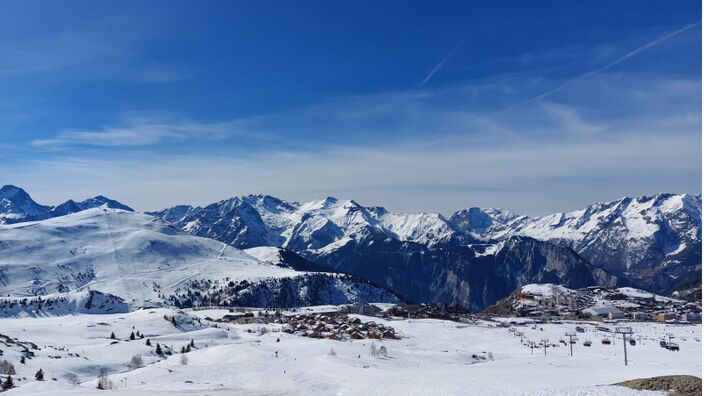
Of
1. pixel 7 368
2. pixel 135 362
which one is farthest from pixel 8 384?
pixel 135 362

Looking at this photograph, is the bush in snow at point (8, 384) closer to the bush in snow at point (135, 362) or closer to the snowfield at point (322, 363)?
the snowfield at point (322, 363)

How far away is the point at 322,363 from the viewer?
101938 millimetres

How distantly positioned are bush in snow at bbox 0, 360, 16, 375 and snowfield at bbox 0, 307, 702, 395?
163 centimetres

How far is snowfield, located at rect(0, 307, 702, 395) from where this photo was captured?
209 feet

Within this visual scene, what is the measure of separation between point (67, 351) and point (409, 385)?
8909cm

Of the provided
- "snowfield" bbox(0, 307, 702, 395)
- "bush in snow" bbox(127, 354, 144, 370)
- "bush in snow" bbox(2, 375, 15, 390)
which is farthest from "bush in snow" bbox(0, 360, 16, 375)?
"bush in snow" bbox(127, 354, 144, 370)

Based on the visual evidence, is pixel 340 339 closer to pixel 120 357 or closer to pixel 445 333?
pixel 445 333

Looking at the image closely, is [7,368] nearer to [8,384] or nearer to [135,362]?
[8,384]

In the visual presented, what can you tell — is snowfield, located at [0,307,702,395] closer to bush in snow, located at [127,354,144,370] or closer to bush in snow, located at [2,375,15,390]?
bush in snow, located at [127,354,144,370]

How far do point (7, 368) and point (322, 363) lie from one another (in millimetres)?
49778

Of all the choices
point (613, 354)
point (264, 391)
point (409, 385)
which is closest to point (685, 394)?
point (409, 385)

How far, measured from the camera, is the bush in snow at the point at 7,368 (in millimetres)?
89875

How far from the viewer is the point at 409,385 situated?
199 ft

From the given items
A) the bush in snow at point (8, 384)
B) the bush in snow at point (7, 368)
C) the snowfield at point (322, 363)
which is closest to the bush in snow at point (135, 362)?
the snowfield at point (322, 363)
